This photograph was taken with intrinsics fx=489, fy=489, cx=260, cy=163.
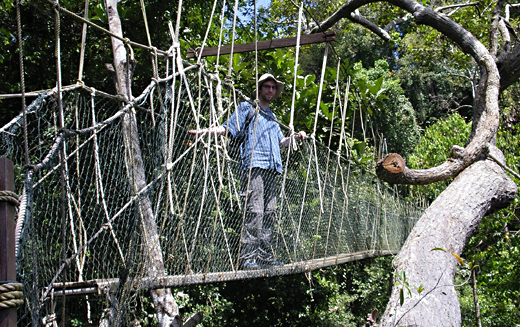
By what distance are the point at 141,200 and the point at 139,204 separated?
0.42ft

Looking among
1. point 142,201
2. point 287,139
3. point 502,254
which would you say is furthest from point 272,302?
point 142,201

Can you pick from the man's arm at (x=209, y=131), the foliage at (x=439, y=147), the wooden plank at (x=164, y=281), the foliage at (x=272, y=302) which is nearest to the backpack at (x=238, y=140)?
the man's arm at (x=209, y=131)

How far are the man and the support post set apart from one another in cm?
123

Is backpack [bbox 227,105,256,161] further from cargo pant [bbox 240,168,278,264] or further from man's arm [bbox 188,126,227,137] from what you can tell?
man's arm [bbox 188,126,227,137]

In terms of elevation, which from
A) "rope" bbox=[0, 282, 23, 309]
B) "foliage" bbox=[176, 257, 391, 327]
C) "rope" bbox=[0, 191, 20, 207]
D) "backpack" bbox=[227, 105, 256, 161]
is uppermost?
"backpack" bbox=[227, 105, 256, 161]

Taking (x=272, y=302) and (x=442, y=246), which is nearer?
(x=442, y=246)

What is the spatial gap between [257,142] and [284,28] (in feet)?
16.4

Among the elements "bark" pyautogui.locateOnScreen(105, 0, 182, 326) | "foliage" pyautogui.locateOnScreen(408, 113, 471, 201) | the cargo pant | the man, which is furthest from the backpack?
"foliage" pyautogui.locateOnScreen(408, 113, 471, 201)

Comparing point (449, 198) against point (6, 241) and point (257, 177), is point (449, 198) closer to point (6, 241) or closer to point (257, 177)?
point (257, 177)

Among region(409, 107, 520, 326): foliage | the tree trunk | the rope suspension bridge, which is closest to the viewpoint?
the rope suspension bridge

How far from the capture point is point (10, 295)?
1053mm

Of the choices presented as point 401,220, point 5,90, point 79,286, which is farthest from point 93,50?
point 401,220

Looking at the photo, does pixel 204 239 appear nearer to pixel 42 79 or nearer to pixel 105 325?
pixel 105 325

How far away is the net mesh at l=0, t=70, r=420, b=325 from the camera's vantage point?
166 centimetres
